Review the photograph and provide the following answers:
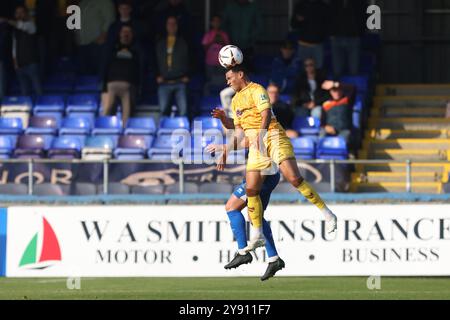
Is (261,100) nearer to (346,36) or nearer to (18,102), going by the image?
(346,36)

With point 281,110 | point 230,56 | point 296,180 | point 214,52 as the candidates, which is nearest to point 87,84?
point 214,52

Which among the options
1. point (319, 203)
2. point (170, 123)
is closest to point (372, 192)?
point (170, 123)

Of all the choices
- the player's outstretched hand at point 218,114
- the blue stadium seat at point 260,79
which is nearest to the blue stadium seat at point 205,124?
the blue stadium seat at point 260,79

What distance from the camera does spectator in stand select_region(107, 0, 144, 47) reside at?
1043 inches

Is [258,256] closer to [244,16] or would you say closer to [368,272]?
[368,272]

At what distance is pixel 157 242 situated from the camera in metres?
20.8

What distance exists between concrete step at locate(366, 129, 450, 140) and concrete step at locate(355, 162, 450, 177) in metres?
3.79

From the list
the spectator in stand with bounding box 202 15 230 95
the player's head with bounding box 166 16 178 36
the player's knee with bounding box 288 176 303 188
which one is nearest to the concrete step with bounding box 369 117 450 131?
the spectator in stand with bounding box 202 15 230 95

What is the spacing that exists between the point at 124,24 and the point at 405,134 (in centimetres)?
549

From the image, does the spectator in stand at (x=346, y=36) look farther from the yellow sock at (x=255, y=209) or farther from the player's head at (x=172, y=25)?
the yellow sock at (x=255, y=209)

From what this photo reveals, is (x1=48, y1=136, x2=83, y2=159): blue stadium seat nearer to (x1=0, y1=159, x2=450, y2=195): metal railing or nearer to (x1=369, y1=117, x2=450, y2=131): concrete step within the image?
(x1=0, y1=159, x2=450, y2=195): metal railing

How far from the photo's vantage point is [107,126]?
25531mm

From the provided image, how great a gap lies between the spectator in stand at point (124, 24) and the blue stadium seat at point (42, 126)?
1.93 meters
